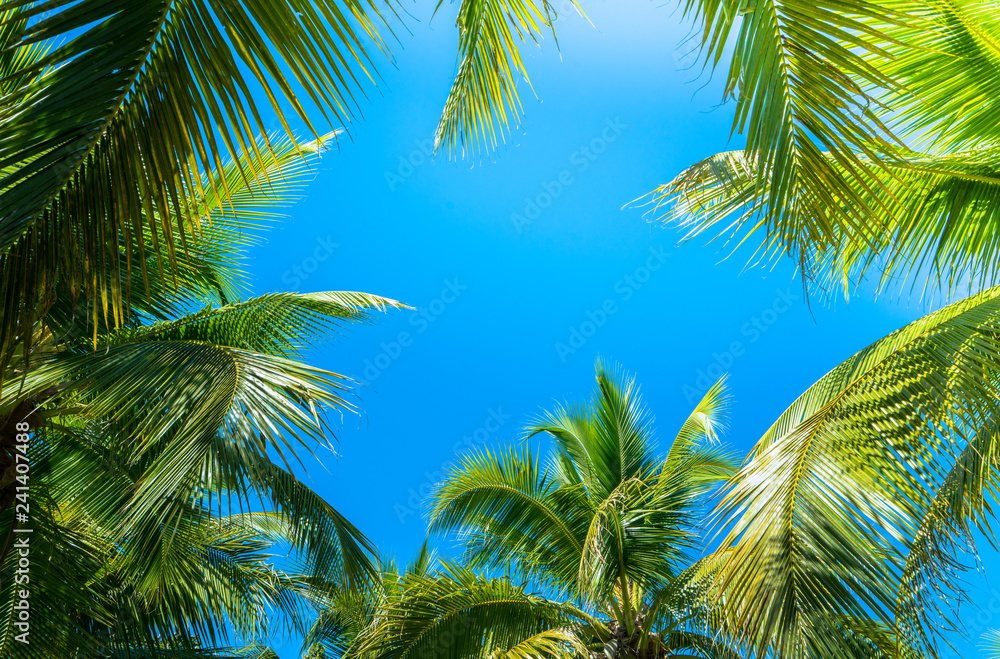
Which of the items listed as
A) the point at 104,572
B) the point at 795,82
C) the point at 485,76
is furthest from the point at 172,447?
the point at 104,572

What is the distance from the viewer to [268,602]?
8.68 m

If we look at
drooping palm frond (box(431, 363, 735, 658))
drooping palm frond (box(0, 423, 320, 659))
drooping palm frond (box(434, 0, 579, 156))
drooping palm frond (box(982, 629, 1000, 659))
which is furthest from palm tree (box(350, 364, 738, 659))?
drooping palm frond (box(982, 629, 1000, 659))

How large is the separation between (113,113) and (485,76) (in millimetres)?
2117

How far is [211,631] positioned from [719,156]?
255 inches

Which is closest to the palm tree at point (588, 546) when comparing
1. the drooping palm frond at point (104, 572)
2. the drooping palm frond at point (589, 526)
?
the drooping palm frond at point (589, 526)

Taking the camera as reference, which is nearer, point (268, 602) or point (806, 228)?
point (806, 228)

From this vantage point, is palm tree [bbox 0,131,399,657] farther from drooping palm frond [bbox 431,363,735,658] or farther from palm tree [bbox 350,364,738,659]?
drooping palm frond [bbox 431,363,735,658]

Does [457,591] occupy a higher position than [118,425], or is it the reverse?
[118,425]

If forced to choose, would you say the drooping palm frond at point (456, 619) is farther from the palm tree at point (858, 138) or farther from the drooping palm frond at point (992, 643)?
the drooping palm frond at point (992, 643)

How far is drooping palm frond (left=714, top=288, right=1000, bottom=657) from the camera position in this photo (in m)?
2.89

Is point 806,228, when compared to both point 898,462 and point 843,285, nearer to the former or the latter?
point 898,462

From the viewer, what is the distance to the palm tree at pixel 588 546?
6770mm

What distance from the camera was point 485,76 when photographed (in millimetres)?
3369

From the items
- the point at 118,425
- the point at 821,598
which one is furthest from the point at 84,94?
the point at 118,425
